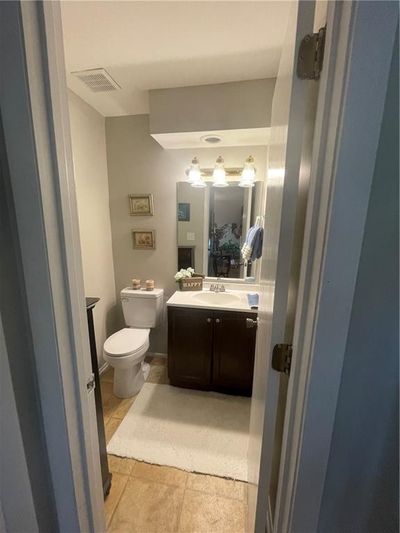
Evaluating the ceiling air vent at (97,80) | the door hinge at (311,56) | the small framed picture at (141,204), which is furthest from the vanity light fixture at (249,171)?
the door hinge at (311,56)

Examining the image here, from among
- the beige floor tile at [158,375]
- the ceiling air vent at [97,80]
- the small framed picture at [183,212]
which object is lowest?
the beige floor tile at [158,375]

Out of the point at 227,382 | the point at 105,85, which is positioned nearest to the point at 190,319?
the point at 227,382

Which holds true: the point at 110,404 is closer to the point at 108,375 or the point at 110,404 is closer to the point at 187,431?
the point at 108,375

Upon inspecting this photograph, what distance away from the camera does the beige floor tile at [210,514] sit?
1.16 meters

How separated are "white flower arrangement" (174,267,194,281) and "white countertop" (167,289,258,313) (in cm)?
14

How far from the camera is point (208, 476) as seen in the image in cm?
138

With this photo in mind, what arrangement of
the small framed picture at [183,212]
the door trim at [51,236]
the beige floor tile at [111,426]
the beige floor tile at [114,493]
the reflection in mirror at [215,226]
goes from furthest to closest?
the small framed picture at [183,212], the reflection in mirror at [215,226], the beige floor tile at [111,426], the beige floor tile at [114,493], the door trim at [51,236]

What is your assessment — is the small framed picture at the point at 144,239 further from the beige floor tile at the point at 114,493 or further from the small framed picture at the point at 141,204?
the beige floor tile at the point at 114,493

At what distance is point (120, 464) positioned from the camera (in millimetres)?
1455

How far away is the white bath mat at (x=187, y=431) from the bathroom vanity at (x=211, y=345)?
0.46 ft

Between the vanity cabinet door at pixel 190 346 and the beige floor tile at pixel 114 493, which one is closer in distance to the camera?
the beige floor tile at pixel 114 493

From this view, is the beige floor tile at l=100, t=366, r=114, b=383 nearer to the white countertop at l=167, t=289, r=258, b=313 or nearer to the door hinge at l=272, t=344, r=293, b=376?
the white countertop at l=167, t=289, r=258, b=313

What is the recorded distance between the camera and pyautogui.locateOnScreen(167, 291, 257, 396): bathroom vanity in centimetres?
187

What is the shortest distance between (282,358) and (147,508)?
4.14 ft
